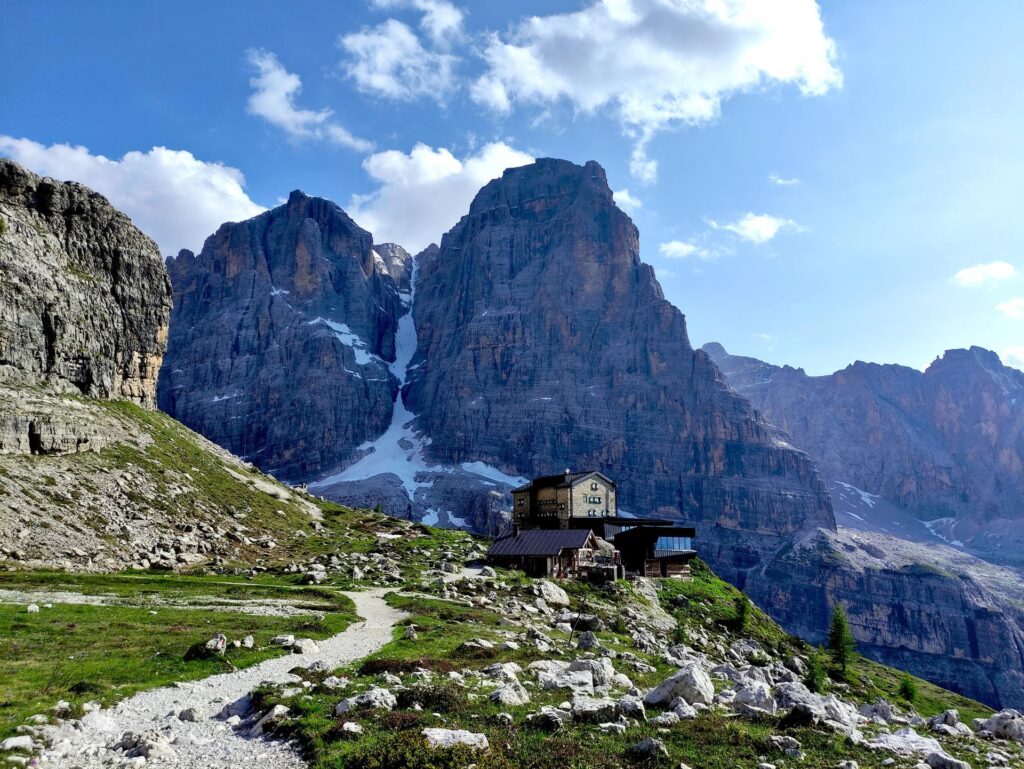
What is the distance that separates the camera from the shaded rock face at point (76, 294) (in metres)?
100

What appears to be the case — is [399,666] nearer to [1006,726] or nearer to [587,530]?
[1006,726]

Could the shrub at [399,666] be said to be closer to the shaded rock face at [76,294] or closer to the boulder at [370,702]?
the boulder at [370,702]

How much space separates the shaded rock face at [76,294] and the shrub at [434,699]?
267 feet

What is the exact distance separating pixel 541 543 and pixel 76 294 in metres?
91.6

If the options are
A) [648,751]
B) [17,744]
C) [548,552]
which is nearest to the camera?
[17,744]

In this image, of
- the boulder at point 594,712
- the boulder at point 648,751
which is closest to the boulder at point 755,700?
the boulder at point 594,712

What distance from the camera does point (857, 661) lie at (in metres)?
136

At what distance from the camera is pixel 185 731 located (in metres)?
19.7

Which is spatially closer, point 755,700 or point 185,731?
point 185,731

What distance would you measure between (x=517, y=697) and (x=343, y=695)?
6.02 meters

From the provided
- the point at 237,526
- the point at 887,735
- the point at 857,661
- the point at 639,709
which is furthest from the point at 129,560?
the point at 857,661

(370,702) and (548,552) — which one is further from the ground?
(370,702)

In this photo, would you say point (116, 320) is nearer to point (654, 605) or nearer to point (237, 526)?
point (237, 526)

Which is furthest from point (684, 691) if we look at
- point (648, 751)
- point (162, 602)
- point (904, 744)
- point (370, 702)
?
point (162, 602)
